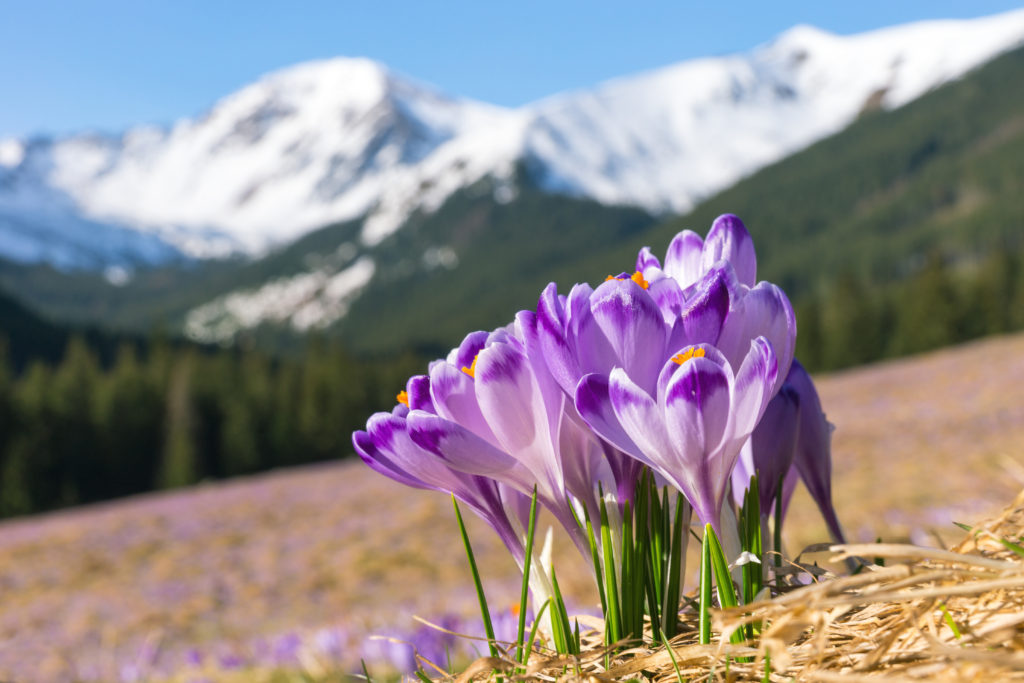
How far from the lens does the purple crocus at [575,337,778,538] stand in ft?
3.14

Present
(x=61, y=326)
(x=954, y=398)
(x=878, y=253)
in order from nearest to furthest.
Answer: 1. (x=954, y=398)
2. (x=61, y=326)
3. (x=878, y=253)

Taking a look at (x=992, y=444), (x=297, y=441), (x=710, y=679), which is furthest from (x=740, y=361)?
(x=297, y=441)

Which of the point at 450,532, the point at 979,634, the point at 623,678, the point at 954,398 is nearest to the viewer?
the point at 979,634

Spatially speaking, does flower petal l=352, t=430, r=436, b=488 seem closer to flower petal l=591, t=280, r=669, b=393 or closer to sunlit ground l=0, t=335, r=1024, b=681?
flower petal l=591, t=280, r=669, b=393

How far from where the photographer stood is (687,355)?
1.01 m

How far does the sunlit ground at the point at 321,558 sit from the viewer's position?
3615 millimetres

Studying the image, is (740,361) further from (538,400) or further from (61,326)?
(61,326)

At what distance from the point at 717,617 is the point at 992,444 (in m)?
12.4

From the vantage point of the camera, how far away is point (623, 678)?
105 centimetres

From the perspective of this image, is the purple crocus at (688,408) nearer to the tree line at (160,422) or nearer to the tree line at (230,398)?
the tree line at (230,398)

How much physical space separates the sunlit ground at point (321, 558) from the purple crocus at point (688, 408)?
2.63ft

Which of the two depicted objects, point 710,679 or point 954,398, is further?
point 954,398

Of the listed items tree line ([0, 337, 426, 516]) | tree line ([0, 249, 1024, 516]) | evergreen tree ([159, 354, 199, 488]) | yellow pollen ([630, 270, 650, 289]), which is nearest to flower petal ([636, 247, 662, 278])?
yellow pollen ([630, 270, 650, 289])

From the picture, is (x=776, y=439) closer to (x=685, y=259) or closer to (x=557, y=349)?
(x=685, y=259)
